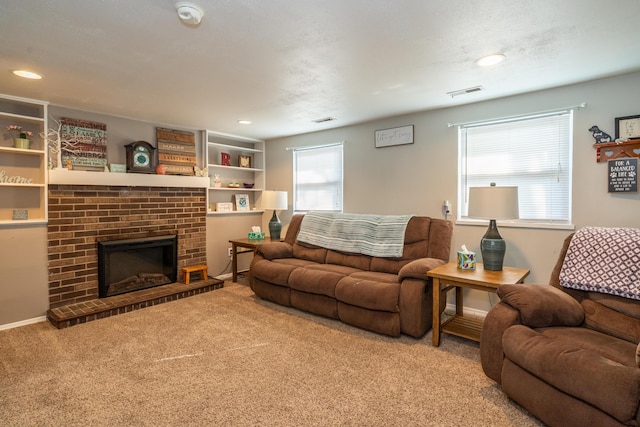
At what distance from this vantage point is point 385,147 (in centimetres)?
402

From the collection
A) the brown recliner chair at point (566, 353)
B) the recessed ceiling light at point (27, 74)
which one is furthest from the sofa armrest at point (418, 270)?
the recessed ceiling light at point (27, 74)

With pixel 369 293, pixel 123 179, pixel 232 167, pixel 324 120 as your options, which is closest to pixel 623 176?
pixel 369 293

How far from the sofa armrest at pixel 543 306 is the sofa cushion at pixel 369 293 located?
35.3 inches

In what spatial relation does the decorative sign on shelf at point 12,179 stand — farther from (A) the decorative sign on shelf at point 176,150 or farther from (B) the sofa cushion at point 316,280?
(B) the sofa cushion at point 316,280

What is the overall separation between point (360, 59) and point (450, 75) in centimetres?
81

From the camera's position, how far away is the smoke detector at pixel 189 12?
1.66 meters

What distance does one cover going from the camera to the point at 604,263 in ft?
7.02

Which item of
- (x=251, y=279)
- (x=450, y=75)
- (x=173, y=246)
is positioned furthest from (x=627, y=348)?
(x=173, y=246)

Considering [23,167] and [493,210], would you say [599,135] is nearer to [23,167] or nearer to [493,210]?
[493,210]

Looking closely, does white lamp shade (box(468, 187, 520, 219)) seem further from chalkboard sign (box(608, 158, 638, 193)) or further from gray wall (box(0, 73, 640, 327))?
chalkboard sign (box(608, 158, 638, 193))

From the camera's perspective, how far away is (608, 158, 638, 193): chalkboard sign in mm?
2570

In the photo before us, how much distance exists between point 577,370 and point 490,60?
199 centimetres

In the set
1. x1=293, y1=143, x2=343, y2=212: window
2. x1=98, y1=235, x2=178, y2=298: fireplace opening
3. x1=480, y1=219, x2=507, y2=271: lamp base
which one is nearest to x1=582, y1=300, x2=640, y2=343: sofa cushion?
x1=480, y1=219, x2=507, y2=271: lamp base

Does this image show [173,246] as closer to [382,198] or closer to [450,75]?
[382,198]
